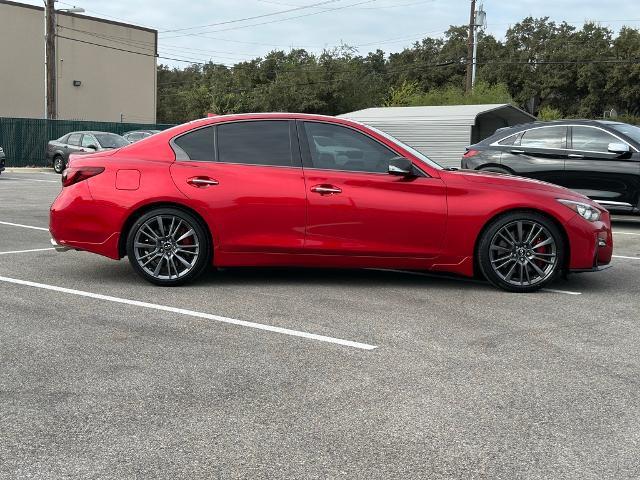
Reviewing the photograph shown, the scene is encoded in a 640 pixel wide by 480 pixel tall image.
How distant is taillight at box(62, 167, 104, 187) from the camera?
7176mm

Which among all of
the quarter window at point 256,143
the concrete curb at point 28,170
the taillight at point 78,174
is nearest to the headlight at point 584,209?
the quarter window at point 256,143

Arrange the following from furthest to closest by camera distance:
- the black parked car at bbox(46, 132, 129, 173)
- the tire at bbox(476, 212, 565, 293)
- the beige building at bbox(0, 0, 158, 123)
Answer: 1. the beige building at bbox(0, 0, 158, 123)
2. the black parked car at bbox(46, 132, 129, 173)
3. the tire at bbox(476, 212, 565, 293)

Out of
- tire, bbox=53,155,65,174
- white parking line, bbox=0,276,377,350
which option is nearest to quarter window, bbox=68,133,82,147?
tire, bbox=53,155,65,174

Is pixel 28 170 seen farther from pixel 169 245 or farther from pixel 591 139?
pixel 169 245

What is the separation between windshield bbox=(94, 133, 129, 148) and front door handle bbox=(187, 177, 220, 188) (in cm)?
2065

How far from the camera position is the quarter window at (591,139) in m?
12.4

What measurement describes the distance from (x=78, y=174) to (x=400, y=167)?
Result: 2.80 m

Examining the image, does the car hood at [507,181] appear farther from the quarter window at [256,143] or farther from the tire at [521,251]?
the quarter window at [256,143]

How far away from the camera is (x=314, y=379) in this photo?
4.55 m

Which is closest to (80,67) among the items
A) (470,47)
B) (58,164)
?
(58,164)

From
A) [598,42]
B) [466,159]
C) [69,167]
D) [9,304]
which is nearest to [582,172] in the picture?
[466,159]

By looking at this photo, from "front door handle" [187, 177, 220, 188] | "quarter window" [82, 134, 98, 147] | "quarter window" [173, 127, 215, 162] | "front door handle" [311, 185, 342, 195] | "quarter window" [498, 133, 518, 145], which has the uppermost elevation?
"quarter window" [82, 134, 98, 147]

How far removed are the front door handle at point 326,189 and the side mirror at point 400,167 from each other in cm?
49

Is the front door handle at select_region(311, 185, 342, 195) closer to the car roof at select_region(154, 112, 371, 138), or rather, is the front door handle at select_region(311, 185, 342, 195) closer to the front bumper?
the car roof at select_region(154, 112, 371, 138)
